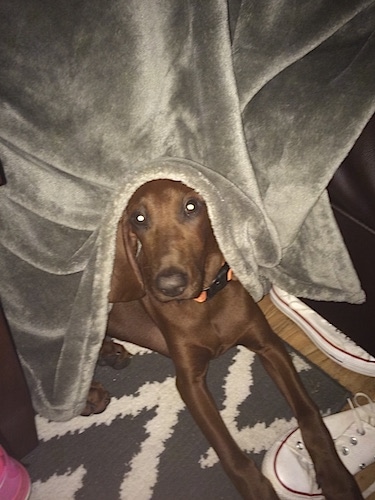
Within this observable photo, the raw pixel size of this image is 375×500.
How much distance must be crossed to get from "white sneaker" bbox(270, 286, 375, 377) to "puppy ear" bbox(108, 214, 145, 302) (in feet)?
1.91

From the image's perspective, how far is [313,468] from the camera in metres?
1.51

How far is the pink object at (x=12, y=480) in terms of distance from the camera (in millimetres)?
1336

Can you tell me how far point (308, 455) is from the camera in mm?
1537

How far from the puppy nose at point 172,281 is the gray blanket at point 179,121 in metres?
0.13

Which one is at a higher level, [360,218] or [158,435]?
[360,218]

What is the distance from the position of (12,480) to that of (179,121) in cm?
97

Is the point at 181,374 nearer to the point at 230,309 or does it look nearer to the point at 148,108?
the point at 230,309

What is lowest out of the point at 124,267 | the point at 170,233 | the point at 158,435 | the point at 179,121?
the point at 158,435

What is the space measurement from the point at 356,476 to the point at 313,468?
0.13m

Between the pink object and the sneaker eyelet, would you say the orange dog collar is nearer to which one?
the sneaker eyelet

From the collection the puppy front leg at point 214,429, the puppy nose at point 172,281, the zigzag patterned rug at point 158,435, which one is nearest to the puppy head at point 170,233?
the puppy nose at point 172,281

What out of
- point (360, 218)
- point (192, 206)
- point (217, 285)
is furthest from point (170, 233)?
point (360, 218)

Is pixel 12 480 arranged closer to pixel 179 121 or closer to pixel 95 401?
pixel 95 401

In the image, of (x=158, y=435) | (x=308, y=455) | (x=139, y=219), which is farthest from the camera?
(x=158, y=435)
